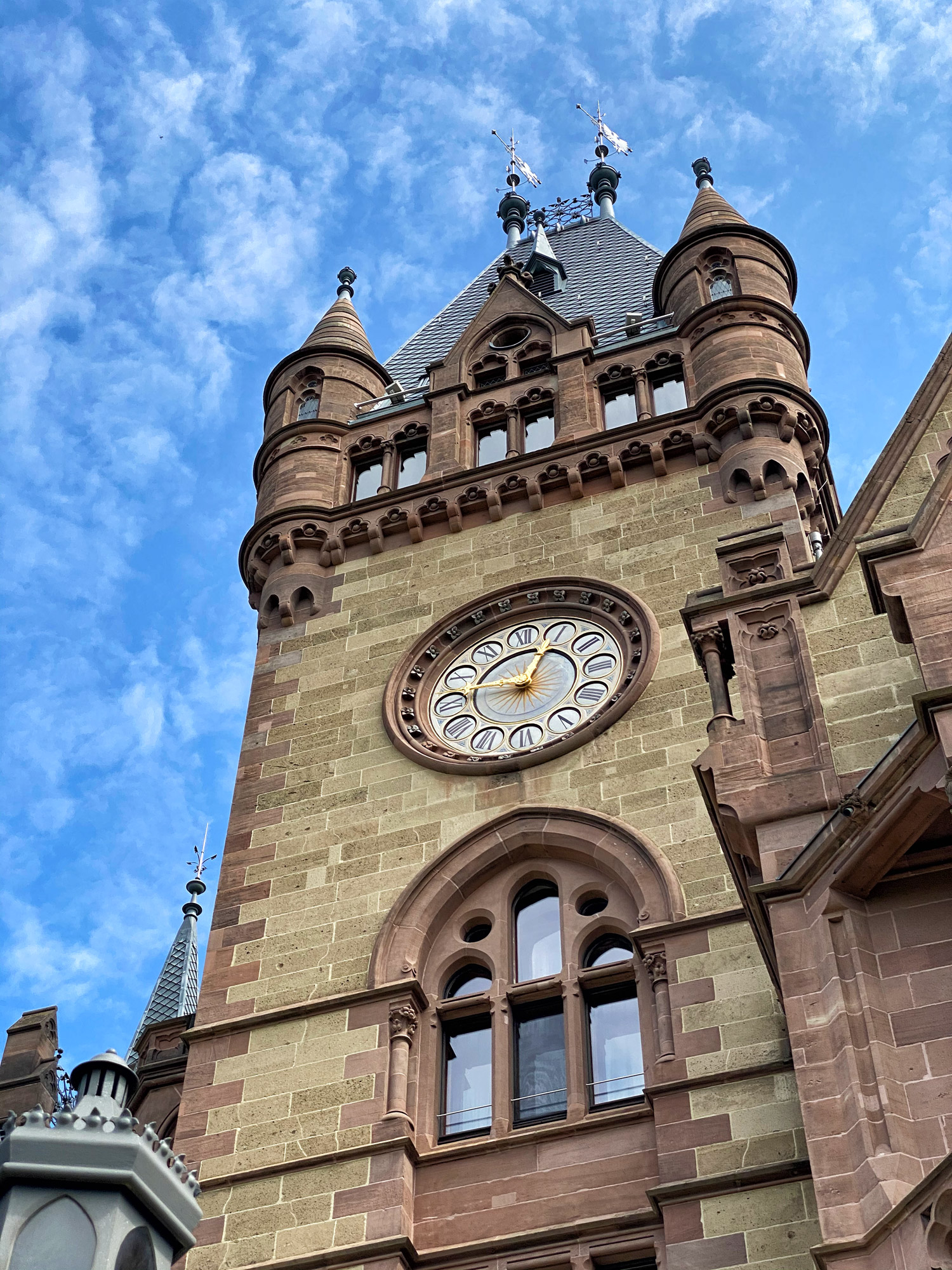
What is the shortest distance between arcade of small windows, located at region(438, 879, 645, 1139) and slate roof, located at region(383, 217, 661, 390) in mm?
15571

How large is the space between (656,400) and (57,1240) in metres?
25.1

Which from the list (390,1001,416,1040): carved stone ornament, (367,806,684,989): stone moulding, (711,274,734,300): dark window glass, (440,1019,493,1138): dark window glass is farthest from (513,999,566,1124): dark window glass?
(711,274,734,300): dark window glass

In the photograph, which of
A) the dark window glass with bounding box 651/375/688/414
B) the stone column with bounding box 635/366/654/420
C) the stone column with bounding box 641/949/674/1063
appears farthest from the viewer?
the dark window glass with bounding box 651/375/688/414

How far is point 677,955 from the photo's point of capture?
67.9 ft

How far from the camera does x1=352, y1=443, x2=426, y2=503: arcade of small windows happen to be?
104 feet

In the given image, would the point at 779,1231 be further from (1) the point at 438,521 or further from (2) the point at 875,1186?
(1) the point at 438,521

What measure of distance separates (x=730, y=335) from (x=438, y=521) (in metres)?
5.60

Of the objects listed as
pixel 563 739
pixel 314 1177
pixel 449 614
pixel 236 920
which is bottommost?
pixel 314 1177

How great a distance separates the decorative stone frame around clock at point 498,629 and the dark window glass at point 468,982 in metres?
2.77

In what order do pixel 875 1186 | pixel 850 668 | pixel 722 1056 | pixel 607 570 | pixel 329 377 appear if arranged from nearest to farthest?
pixel 875 1186, pixel 850 668, pixel 722 1056, pixel 607 570, pixel 329 377

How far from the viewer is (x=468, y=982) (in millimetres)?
22516

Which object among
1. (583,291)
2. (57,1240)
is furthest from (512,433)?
(57,1240)

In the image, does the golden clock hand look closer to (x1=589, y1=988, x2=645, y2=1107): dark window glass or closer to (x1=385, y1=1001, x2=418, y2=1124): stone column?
(x1=589, y1=988, x2=645, y2=1107): dark window glass

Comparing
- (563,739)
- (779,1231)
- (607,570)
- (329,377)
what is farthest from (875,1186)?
(329,377)
